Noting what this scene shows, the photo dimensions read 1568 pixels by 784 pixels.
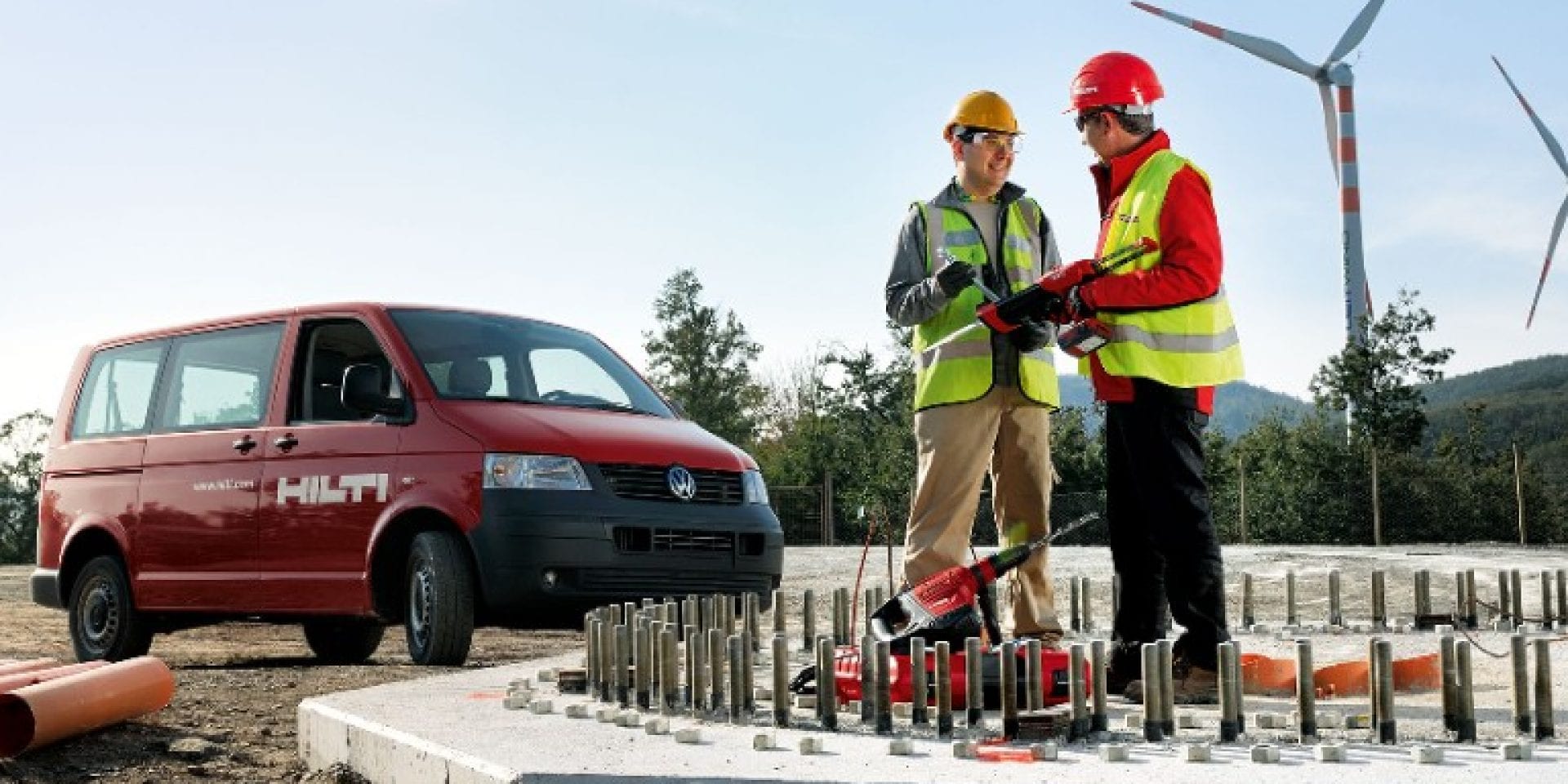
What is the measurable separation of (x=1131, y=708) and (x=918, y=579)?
1135mm

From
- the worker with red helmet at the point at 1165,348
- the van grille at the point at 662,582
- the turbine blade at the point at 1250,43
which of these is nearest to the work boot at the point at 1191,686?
the worker with red helmet at the point at 1165,348

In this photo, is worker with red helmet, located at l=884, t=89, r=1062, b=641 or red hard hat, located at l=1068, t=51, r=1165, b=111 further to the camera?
worker with red helmet, located at l=884, t=89, r=1062, b=641

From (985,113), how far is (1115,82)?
85 cm

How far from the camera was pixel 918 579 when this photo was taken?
20.5 feet

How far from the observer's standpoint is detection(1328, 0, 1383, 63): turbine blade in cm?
3878

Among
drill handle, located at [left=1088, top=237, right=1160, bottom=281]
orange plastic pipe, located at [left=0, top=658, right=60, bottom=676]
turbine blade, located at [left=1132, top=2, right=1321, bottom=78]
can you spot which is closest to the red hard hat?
drill handle, located at [left=1088, top=237, right=1160, bottom=281]

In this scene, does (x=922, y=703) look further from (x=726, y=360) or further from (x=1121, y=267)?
(x=726, y=360)

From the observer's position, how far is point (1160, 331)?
539 centimetres

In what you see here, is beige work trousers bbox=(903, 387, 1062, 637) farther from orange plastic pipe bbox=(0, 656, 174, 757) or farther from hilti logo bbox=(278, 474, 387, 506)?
orange plastic pipe bbox=(0, 656, 174, 757)

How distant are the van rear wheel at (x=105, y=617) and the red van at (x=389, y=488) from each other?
0.05 feet

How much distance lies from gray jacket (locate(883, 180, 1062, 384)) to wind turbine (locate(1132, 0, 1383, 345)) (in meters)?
30.5

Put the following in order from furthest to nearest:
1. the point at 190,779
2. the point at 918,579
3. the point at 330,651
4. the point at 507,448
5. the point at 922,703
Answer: the point at 330,651
the point at 507,448
the point at 918,579
the point at 190,779
the point at 922,703

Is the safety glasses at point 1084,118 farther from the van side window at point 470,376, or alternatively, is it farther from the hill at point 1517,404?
the hill at point 1517,404

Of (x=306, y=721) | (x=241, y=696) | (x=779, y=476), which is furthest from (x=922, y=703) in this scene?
(x=779, y=476)
